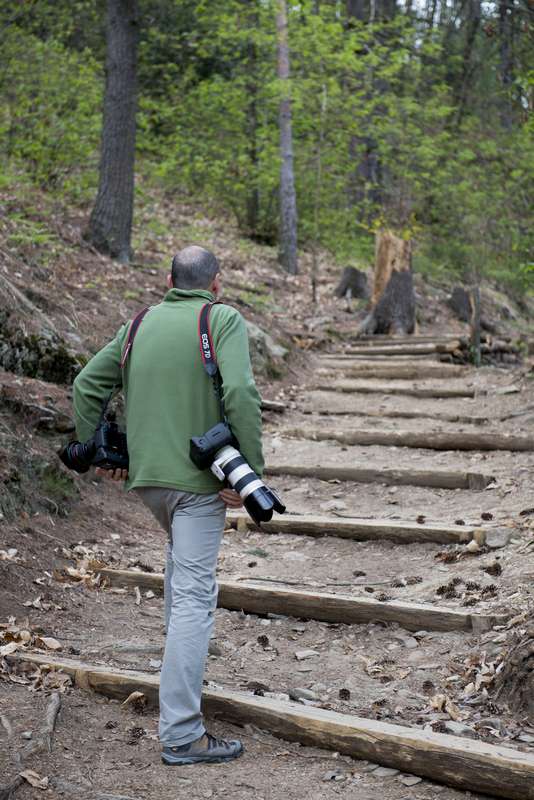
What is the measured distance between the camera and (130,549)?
618 cm

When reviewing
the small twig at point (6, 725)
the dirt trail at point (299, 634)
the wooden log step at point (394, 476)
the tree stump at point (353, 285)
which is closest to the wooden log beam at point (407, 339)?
the tree stump at point (353, 285)

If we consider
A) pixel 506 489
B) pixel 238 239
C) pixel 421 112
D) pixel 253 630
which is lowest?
pixel 253 630

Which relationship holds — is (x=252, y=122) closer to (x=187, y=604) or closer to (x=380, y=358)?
(x=380, y=358)

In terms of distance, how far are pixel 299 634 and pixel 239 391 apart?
2147 mm

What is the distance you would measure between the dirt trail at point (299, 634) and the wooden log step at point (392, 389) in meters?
2.55

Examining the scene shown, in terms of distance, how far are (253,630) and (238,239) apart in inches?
581

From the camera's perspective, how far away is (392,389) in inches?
435

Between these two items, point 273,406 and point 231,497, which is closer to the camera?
point 231,497

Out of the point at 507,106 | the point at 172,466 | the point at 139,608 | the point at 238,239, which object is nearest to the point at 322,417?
the point at 139,608

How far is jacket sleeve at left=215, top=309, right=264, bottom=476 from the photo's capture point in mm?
3432

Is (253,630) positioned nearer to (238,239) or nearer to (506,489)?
(506,489)

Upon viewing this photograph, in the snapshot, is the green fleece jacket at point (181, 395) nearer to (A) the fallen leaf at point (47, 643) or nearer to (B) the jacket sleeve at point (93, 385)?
(B) the jacket sleeve at point (93, 385)

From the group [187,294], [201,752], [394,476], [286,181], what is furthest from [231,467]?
[286,181]

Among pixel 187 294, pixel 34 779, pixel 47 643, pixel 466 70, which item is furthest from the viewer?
pixel 466 70
